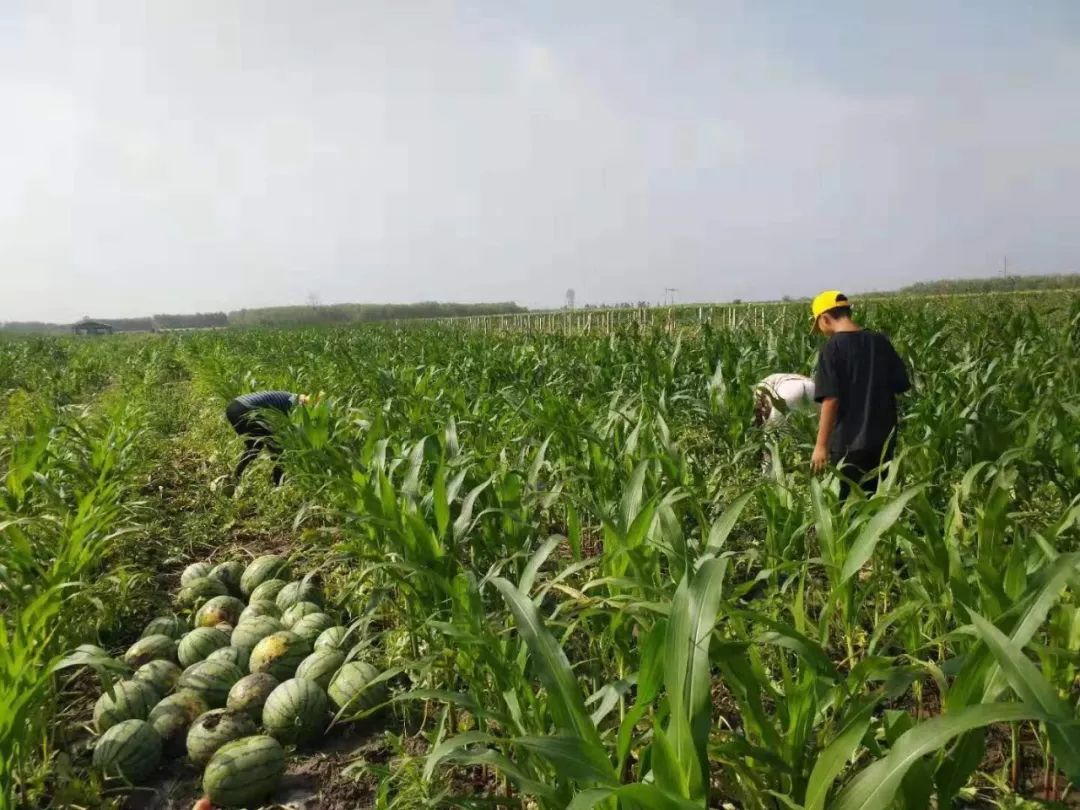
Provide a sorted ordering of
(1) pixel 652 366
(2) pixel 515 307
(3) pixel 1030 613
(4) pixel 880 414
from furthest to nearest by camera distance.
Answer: (2) pixel 515 307 < (1) pixel 652 366 < (4) pixel 880 414 < (3) pixel 1030 613

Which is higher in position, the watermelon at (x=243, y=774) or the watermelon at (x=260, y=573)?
the watermelon at (x=260, y=573)

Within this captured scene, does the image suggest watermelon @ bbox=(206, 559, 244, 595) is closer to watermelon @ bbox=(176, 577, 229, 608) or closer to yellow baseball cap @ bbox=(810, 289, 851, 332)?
watermelon @ bbox=(176, 577, 229, 608)

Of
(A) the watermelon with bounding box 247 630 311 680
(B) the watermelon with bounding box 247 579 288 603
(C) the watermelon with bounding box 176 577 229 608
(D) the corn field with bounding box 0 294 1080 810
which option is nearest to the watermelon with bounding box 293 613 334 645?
(A) the watermelon with bounding box 247 630 311 680

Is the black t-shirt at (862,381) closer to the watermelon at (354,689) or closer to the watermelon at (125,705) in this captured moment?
the watermelon at (354,689)

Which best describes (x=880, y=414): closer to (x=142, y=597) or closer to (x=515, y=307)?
(x=142, y=597)

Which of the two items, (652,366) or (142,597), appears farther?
(652,366)

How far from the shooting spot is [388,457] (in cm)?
395

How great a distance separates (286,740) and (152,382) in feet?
→ 42.6

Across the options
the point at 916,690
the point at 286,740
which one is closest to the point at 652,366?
the point at 916,690

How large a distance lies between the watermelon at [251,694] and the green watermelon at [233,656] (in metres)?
0.19

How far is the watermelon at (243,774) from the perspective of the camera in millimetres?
2137

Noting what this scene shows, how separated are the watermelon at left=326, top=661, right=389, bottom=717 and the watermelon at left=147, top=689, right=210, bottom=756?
0.49m

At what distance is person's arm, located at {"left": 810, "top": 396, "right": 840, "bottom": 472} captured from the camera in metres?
3.84

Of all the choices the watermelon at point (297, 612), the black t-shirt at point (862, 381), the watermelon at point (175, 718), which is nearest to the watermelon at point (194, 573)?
the watermelon at point (297, 612)
